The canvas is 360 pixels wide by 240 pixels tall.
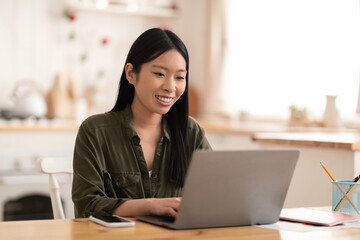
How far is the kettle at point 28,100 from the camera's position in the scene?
3915 mm

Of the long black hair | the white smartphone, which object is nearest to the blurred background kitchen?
the long black hair

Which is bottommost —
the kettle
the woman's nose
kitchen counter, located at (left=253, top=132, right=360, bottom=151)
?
the kettle

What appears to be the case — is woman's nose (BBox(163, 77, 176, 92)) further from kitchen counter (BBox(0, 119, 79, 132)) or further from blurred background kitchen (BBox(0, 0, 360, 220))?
kitchen counter (BBox(0, 119, 79, 132))

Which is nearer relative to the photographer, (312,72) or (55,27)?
(312,72)

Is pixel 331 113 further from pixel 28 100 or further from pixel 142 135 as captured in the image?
pixel 28 100

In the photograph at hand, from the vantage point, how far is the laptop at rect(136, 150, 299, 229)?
1218 millimetres

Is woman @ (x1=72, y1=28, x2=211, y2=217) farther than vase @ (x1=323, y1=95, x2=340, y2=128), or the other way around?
vase @ (x1=323, y1=95, x2=340, y2=128)

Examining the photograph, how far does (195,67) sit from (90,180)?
323cm

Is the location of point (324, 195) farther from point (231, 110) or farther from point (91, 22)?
point (91, 22)

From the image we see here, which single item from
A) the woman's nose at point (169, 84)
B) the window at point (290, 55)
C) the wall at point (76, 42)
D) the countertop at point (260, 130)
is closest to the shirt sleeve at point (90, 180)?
the woman's nose at point (169, 84)

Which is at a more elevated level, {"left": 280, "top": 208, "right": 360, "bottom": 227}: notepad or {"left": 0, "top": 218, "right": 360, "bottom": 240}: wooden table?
{"left": 0, "top": 218, "right": 360, "bottom": 240}: wooden table

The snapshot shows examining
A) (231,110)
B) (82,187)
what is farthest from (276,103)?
(82,187)

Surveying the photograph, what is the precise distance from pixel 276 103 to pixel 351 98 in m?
0.72

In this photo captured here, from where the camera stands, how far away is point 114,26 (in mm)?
4570
